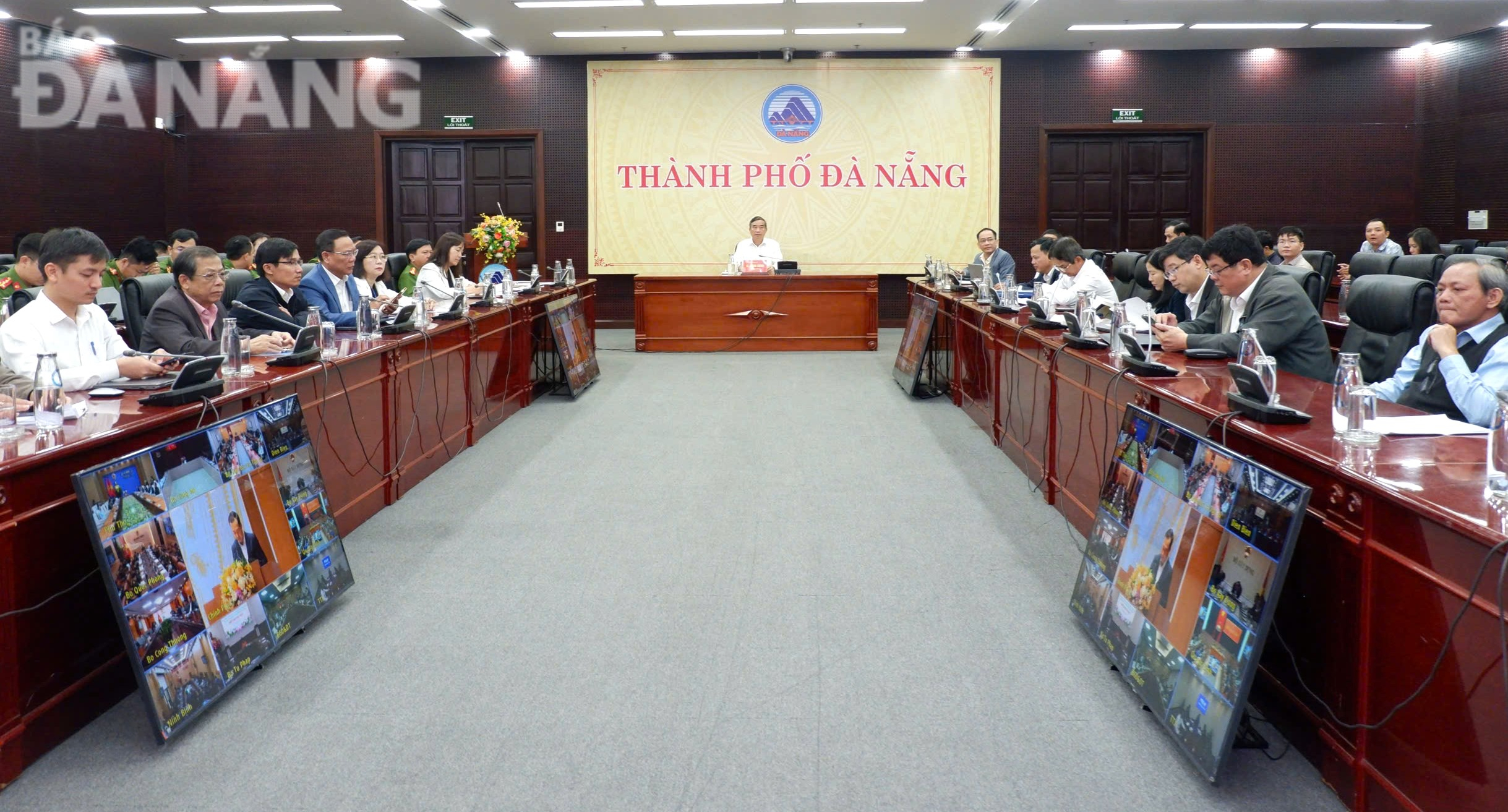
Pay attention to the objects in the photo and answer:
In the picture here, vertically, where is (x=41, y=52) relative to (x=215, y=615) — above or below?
above

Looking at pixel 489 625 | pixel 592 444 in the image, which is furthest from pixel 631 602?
pixel 592 444

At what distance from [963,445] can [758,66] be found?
740 centimetres

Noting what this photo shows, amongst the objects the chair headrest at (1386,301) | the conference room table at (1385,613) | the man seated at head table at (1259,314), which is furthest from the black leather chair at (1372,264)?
the conference room table at (1385,613)

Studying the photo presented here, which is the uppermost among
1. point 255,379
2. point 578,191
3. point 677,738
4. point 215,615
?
point 578,191

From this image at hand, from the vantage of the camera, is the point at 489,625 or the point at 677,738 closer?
the point at 677,738

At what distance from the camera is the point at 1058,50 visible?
1210cm

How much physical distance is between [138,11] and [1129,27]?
912 centimetres

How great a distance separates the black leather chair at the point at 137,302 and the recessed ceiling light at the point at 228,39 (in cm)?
672

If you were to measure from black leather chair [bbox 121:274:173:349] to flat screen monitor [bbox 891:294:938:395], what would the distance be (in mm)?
4652

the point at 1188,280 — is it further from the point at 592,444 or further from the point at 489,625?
the point at 489,625

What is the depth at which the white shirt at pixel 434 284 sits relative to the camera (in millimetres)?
6960

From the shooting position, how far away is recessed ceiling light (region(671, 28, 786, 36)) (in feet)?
36.2

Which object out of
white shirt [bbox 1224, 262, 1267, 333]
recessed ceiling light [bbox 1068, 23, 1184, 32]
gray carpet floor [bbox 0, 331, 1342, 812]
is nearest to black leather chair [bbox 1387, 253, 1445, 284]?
white shirt [bbox 1224, 262, 1267, 333]
